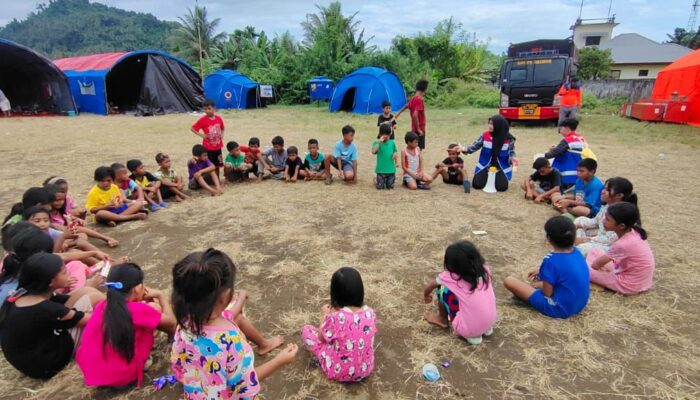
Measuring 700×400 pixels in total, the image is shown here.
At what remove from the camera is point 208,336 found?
6.14ft

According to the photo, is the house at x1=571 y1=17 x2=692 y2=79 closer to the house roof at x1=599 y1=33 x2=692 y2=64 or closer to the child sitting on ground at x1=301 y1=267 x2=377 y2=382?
the house roof at x1=599 y1=33 x2=692 y2=64

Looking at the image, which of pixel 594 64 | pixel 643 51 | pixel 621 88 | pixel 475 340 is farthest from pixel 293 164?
pixel 643 51

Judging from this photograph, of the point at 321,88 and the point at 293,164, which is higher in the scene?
the point at 321,88

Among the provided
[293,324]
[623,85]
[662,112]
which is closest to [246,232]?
[293,324]

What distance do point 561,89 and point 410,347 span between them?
11901 mm

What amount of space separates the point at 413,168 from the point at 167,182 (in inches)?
151

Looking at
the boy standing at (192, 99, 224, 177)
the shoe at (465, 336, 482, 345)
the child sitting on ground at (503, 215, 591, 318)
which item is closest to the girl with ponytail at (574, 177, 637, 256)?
the child sitting on ground at (503, 215, 591, 318)

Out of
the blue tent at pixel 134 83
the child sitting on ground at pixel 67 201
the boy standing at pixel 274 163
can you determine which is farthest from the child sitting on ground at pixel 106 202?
the blue tent at pixel 134 83

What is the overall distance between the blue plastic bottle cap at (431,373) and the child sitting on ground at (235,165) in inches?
206

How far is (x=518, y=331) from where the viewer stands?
294cm

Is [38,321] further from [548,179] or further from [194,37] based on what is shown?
[194,37]

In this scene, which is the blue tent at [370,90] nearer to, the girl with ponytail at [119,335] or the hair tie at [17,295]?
the girl with ponytail at [119,335]

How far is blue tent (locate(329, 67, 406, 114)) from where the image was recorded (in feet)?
58.9

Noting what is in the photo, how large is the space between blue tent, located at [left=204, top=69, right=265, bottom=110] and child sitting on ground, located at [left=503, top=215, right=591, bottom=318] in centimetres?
2065
